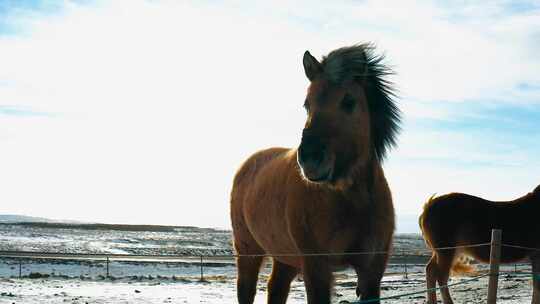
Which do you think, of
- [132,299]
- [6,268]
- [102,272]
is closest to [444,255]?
[132,299]

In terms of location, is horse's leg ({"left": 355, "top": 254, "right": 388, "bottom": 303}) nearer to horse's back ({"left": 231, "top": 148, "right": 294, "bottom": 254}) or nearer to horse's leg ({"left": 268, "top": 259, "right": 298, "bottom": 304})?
horse's back ({"left": 231, "top": 148, "right": 294, "bottom": 254})

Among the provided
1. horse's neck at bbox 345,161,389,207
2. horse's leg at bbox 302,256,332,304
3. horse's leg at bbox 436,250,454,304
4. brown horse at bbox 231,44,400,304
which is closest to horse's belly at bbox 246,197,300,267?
brown horse at bbox 231,44,400,304

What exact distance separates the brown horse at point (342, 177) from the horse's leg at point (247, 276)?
1412mm

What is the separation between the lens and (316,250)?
4176 mm

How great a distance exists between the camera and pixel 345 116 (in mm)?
4145

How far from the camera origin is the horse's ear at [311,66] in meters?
4.44

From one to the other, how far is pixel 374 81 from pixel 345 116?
0.53 metres

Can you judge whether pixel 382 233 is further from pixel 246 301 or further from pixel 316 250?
A: pixel 246 301

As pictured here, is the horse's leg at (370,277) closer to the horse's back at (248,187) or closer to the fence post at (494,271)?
the horse's back at (248,187)

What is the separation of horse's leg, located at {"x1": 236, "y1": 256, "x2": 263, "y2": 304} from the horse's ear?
235 centimetres

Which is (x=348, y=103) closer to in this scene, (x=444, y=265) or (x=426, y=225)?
(x=444, y=265)

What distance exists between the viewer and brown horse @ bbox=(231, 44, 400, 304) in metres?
4.04

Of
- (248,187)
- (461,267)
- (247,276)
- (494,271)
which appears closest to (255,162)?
(248,187)

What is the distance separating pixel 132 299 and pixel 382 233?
9723 mm
